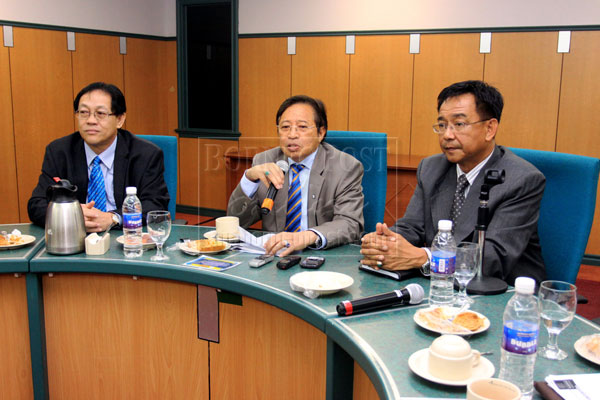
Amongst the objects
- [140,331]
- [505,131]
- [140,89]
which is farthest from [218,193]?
[140,89]

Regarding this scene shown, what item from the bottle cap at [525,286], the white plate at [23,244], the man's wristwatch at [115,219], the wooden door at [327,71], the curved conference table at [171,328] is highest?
the wooden door at [327,71]

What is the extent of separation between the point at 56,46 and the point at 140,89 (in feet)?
Answer: 3.17

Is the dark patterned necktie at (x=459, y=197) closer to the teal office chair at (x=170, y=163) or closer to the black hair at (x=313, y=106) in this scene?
the black hair at (x=313, y=106)

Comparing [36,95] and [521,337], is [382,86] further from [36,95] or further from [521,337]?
[521,337]

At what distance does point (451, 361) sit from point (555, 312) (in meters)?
0.30

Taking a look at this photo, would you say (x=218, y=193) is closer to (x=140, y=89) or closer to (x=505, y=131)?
(x=505, y=131)

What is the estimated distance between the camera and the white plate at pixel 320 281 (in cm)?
143

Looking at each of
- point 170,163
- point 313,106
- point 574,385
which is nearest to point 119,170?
point 170,163

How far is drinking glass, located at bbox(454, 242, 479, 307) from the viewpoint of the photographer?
4.55ft

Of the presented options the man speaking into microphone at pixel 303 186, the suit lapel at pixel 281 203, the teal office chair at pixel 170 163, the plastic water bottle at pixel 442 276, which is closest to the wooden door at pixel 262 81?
the teal office chair at pixel 170 163

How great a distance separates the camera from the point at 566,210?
1716 mm

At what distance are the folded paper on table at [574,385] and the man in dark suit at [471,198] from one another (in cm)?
58

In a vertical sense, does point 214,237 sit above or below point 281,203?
below

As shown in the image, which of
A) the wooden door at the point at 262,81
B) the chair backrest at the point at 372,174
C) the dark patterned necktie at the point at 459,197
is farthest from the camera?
the wooden door at the point at 262,81
